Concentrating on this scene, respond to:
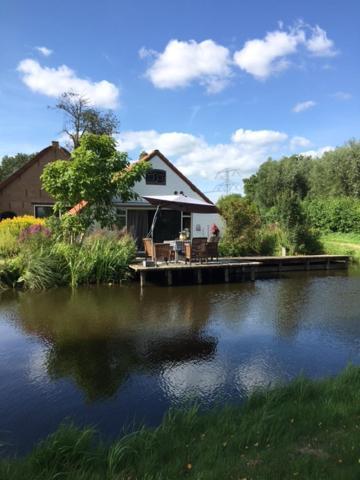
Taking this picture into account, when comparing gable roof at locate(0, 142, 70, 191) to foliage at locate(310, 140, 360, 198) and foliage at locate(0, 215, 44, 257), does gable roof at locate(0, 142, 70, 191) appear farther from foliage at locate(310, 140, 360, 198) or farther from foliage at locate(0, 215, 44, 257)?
foliage at locate(310, 140, 360, 198)

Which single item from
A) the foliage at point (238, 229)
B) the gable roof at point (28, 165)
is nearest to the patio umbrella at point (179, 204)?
the foliage at point (238, 229)

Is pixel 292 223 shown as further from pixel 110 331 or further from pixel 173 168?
pixel 110 331

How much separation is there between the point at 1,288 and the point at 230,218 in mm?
10837

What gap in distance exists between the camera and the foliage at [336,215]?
2631cm

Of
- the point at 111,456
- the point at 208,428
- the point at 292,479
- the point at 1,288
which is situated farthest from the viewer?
the point at 1,288

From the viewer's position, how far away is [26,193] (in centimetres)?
2602

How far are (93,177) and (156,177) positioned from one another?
660 cm

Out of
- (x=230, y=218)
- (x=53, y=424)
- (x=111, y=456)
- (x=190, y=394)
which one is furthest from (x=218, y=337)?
(x=230, y=218)

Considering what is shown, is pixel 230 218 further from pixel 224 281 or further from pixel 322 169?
pixel 322 169

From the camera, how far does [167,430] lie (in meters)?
3.73

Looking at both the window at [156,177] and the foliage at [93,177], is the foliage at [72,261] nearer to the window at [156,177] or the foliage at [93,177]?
the foliage at [93,177]

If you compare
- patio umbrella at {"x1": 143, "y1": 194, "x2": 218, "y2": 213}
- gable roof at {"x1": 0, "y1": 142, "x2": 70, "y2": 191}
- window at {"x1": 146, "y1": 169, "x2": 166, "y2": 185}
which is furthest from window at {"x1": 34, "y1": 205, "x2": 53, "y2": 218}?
patio umbrella at {"x1": 143, "y1": 194, "x2": 218, "y2": 213}

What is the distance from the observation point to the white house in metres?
19.7

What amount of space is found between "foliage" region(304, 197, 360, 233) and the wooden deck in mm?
7497
